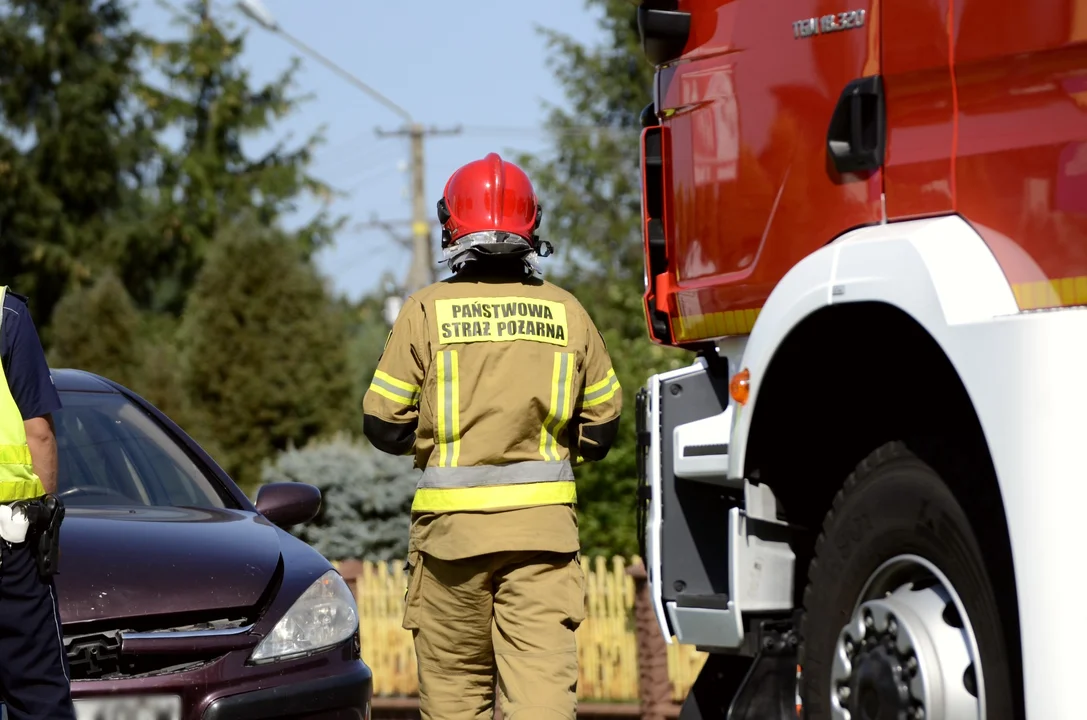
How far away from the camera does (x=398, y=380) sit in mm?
4977

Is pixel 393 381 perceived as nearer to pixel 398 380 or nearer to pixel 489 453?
pixel 398 380

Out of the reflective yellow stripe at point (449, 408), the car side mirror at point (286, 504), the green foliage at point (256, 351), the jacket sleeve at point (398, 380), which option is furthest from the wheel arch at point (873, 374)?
the green foliage at point (256, 351)

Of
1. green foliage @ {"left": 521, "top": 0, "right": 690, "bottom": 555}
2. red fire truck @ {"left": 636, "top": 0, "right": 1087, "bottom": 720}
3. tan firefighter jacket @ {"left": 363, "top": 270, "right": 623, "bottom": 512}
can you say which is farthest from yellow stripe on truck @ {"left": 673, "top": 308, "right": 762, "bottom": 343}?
green foliage @ {"left": 521, "top": 0, "right": 690, "bottom": 555}

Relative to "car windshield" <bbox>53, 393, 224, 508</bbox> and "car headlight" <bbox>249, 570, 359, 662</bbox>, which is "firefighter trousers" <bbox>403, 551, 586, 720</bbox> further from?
"car windshield" <bbox>53, 393, 224, 508</bbox>

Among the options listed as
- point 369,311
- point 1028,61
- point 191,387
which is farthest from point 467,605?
point 369,311

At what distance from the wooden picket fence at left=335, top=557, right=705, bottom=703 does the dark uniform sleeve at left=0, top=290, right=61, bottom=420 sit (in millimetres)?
5617

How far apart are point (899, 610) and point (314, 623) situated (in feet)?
7.03

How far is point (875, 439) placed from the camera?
14.8 feet

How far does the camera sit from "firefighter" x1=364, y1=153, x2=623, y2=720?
192 inches

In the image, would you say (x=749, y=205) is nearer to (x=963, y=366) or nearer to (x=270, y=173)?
(x=963, y=366)

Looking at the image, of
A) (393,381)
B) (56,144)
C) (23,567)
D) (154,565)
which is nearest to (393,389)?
(393,381)

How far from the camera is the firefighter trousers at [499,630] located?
489 cm

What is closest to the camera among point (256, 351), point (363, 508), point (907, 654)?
point (907, 654)

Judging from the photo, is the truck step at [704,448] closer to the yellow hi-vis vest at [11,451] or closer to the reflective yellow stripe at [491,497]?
the reflective yellow stripe at [491,497]
